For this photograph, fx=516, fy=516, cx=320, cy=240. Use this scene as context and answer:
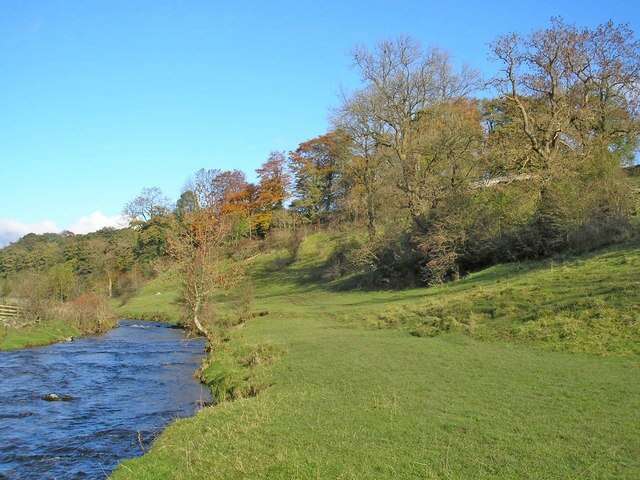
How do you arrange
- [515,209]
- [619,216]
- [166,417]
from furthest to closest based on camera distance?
[515,209] < [619,216] < [166,417]

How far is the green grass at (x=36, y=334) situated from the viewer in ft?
109

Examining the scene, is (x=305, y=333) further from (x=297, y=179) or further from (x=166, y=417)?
A: (x=297, y=179)

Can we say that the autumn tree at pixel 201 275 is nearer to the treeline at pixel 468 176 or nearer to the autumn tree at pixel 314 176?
the treeline at pixel 468 176

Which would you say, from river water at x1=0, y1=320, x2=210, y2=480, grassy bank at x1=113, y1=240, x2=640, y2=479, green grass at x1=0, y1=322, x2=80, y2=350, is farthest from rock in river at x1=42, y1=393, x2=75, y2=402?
green grass at x1=0, y1=322, x2=80, y2=350

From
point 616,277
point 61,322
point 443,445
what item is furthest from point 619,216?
point 61,322

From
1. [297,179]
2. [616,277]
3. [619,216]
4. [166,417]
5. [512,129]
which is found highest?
[297,179]

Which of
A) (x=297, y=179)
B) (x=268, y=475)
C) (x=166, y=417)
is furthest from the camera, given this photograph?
(x=297, y=179)

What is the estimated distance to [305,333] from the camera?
1057 inches

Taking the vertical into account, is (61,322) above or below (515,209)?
below

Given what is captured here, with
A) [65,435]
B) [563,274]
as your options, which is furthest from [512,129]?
[65,435]

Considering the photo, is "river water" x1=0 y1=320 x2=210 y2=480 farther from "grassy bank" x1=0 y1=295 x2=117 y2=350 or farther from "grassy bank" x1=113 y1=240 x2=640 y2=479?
"grassy bank" x1=0 y1=295 x2=117 y2=350

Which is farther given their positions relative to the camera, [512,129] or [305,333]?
[512,129]

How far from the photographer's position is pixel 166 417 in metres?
16.5

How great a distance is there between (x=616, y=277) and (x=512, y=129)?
26934 millimetres
